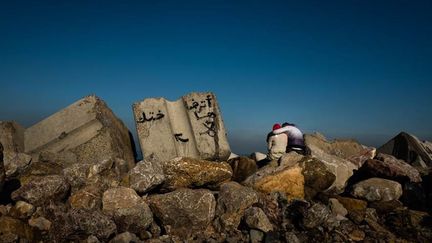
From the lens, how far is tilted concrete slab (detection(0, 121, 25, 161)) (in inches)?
398

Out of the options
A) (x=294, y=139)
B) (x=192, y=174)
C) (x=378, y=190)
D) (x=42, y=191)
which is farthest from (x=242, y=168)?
(x=42, y=191)

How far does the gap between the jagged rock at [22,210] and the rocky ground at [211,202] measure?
0.7 inches

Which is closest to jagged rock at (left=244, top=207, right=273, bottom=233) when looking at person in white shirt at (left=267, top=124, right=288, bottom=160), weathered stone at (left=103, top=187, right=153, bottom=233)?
weathered stone at (left=103, top=187, right=153, bottom=233)

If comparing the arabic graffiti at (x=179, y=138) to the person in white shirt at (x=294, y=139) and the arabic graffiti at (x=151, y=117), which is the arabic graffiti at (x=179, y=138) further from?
the person in white shirt at (x=294, y=139)

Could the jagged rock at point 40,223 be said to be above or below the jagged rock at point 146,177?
below

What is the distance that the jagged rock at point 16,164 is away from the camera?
27.0 feet

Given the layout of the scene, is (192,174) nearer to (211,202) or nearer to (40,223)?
(211,202)

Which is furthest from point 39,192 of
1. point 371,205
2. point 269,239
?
point 371,205

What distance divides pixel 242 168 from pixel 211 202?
2.48m

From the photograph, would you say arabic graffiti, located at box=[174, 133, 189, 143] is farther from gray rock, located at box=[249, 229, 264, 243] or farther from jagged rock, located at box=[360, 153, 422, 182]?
jagged rock, located at box=[360, 153, 422, 182]

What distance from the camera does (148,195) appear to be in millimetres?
7930

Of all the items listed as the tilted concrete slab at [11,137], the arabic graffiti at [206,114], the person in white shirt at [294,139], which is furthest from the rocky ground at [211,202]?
the arabic graffiti at [206,114]

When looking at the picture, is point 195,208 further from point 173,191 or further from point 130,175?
point 130,175

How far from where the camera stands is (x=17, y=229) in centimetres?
620
